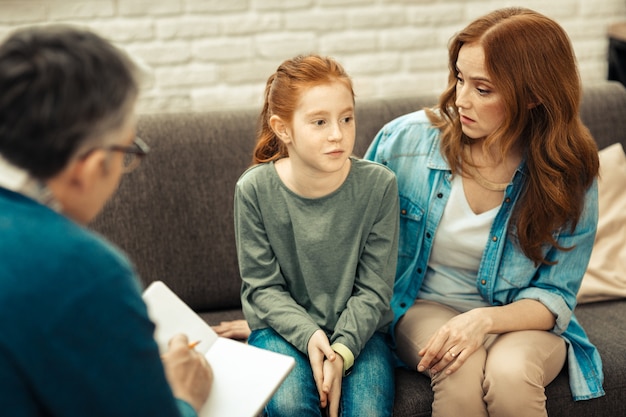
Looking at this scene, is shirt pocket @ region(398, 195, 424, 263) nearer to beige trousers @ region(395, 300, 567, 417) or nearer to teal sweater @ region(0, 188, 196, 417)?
beige trousers @ region(395, 300, 567, 417)

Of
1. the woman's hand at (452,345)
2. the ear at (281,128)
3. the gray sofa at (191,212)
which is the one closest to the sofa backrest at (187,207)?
the gray sofa at (191,212)

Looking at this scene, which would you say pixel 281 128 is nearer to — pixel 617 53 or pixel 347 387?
pixel 347 387

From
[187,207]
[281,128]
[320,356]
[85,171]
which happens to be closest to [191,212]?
[187,207]

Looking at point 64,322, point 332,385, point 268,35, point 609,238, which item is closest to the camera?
point 64,322

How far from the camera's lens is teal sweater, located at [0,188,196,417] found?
84 cm

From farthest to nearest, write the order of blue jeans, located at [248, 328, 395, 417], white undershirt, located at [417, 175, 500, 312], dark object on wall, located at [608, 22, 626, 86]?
dark object on wall, located at [608, 22, 626, 86]
white undershirt, located at [417, 175, 500, 312]
blue jeans, located at [248, 328, 395, 417]

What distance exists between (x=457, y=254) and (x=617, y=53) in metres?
1.42

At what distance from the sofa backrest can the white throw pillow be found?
2.26 ft

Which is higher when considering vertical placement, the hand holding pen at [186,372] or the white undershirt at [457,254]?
the hand holding pen at [186,372]

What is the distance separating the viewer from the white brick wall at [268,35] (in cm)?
244

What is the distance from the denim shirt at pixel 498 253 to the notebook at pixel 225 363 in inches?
21.0

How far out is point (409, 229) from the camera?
5.93 feet

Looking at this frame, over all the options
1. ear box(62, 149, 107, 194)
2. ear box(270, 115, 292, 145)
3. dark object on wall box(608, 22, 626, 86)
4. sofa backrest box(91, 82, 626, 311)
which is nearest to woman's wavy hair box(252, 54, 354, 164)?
ear box(270, 115, 292, 145)

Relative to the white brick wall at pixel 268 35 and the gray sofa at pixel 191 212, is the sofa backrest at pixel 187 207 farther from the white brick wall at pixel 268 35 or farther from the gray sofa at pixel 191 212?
the white brick wall at pixel 268 35
